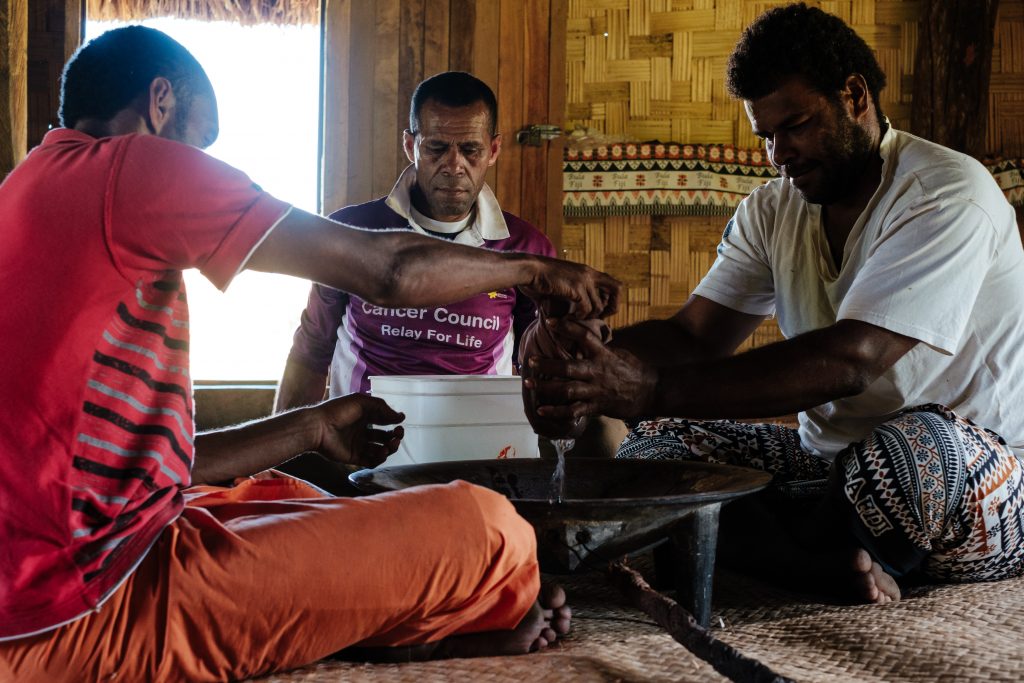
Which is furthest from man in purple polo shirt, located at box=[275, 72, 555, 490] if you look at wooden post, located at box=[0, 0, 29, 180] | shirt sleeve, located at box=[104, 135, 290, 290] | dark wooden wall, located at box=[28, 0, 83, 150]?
dark wooden wall, located at box=[28, 0, 83, 150]

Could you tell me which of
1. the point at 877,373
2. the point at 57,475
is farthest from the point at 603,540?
the point at 57,475

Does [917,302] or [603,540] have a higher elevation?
[917,302]

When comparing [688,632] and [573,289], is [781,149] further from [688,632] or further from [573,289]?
[688,632]

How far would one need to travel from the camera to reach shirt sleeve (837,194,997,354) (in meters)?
2.05

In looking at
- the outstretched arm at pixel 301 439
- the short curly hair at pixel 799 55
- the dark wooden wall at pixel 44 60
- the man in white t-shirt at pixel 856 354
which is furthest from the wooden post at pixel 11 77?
the short curly hair at pixel 799 55

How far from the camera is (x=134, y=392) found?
1.46 m

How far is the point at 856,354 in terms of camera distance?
2033 mm

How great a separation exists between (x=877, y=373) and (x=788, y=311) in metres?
0.57

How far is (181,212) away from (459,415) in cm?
120

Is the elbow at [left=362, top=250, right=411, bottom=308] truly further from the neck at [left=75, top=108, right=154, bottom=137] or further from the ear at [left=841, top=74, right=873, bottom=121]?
the ear at [left=841, top=74, right=873, bottom=121]

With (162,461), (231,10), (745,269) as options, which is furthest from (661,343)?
(231,10)

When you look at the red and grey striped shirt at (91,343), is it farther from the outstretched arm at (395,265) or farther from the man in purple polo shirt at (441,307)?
the man in purple polo shirt at (441,307)

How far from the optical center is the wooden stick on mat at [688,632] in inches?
58.1

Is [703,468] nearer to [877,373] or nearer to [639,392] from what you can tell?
[639,392]
